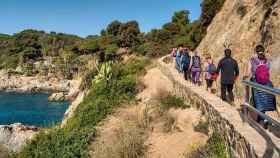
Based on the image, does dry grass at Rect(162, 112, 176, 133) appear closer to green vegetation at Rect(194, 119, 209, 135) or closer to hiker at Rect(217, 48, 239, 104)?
green vegetation at Rect(194, 119, 209, 135)

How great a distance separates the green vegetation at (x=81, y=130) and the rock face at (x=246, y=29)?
22.0ft

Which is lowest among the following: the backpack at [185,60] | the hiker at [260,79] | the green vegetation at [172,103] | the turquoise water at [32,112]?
the turquoise water at [32,112]

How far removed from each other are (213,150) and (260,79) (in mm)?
1989

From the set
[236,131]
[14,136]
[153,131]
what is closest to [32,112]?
[14,136]

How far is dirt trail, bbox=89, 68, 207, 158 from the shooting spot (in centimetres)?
1141

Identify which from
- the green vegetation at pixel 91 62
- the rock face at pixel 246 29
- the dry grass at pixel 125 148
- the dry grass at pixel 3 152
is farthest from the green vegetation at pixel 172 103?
the dry grass at pixel 3 152

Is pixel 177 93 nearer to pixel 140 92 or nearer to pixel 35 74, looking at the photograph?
pixel 140 92

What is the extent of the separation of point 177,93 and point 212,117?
7070mm

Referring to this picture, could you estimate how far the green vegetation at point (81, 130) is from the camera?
1405 cm

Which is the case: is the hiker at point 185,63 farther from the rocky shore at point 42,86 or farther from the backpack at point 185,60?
→ the rocky shore at point 42,86

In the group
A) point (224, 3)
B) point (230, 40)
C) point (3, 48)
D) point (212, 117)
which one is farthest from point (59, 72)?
point (212, 117)

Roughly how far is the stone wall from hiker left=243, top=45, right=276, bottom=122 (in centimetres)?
50

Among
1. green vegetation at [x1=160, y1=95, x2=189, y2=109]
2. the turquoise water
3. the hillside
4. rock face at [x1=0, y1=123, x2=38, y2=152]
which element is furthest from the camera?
the turquoise water

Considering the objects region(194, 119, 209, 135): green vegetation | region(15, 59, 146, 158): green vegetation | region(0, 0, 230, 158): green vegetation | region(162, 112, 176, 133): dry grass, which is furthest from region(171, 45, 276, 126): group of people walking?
region(15, 59, 146, 158): green vegetation
